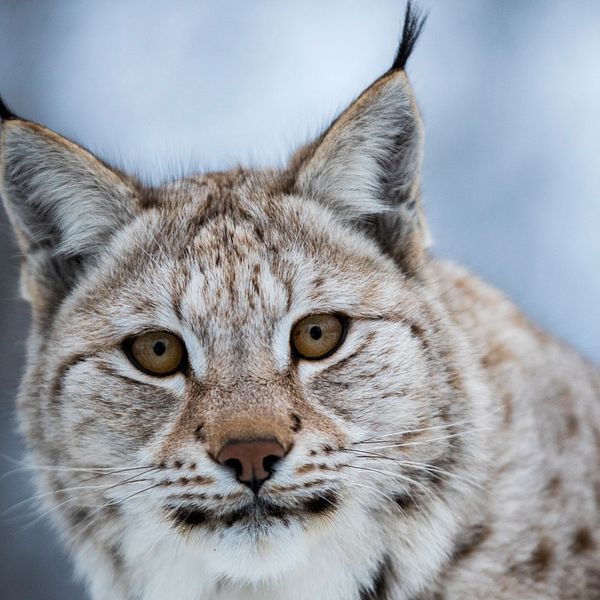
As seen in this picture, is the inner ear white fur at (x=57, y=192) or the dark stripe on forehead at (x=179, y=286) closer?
the dark stripe on forehead at (x=179, y=286)

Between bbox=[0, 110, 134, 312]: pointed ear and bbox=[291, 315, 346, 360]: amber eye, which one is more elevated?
bbox=[0, 110, 134, 312]: pointed ear

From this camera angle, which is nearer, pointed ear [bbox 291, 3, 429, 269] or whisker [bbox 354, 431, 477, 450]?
whisker [bbox 354, 431, 477, 450]

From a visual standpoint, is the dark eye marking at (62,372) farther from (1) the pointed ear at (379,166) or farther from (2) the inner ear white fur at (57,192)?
(1) the pointed ear at (379,166)

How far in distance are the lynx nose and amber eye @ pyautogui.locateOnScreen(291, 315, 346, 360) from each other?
1.96ft

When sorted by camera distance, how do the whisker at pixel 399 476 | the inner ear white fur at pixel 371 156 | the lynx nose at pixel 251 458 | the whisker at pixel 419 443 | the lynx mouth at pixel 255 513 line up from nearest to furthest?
the lynx nose at pixel 251 458, the lynx mouth at pixel 255 513, the whisker at pixel 399 476, the whisker at pixel 419 443, the inner ear white fur at pixel 371 156

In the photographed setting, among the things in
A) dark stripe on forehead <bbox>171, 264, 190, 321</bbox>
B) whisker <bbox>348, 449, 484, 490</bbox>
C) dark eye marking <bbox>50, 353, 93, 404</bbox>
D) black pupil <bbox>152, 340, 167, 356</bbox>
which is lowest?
whisker <bbox>348, 449, 484, 490</bbox>

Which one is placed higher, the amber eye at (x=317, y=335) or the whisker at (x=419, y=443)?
the amber eye at (x=317, y=335)

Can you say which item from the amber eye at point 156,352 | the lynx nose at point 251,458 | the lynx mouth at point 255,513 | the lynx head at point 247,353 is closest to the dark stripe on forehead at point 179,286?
the lynx head at point 247,353

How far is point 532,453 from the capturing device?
16.1 feet

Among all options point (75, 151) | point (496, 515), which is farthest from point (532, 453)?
point (75, 151)

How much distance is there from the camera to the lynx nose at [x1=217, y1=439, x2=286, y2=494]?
154 inches

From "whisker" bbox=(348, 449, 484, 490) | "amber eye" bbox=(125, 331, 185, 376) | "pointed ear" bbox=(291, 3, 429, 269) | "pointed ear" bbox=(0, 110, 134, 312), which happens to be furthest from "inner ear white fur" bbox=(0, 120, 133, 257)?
"whisker" bbox=(348, 449, 484, 490)

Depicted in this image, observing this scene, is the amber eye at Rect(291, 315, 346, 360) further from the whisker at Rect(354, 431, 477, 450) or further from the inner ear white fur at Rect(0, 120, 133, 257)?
the inner ear white fur at Rect(0, 120, 133, 257)

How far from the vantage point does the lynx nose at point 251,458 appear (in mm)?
3912
